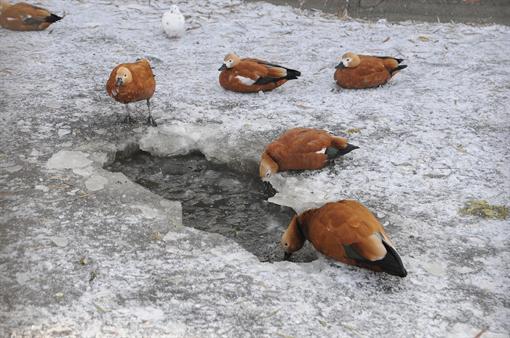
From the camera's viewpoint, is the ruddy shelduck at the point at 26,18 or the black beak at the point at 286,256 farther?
the ruddy shelduck at the point at 26,18

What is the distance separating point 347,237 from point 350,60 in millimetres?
3044

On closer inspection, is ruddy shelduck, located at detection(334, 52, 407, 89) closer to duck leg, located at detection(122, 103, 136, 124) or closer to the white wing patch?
the white wing patch

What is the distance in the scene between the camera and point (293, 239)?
3773mm

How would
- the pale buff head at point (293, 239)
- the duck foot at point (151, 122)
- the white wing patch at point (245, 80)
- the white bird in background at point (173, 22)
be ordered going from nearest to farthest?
1. the pale buff head at point (293, 239)
2. the duck foot at point (151, 122)
3. the white wing patch at point (245, 80)
4. the white bird in background at point (173, 22)

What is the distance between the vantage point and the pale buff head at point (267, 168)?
459 cm

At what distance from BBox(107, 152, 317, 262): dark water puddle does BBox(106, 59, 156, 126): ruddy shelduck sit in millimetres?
548

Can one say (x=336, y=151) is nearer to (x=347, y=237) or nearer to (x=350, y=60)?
(x=347, y=237)

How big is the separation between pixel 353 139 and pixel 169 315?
2700 millimetres

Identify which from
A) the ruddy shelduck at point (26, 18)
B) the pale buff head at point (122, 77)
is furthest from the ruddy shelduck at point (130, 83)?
the ruddy shelduck at point (26, 18)

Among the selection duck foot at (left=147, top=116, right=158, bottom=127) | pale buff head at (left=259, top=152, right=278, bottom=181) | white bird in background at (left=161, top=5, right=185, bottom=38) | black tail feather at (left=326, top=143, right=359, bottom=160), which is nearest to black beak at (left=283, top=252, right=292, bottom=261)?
pale buff head at (left=259, top=152, right=278, bottom=181)

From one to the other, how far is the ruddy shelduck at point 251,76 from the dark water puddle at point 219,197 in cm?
119

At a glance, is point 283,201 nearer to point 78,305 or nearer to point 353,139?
point 353,139

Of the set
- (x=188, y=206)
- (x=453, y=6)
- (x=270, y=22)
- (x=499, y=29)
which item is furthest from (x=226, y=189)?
(x=453, y=6)

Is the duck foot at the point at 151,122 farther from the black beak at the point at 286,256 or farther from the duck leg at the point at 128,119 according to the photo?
the black beak at the point at 286,256
